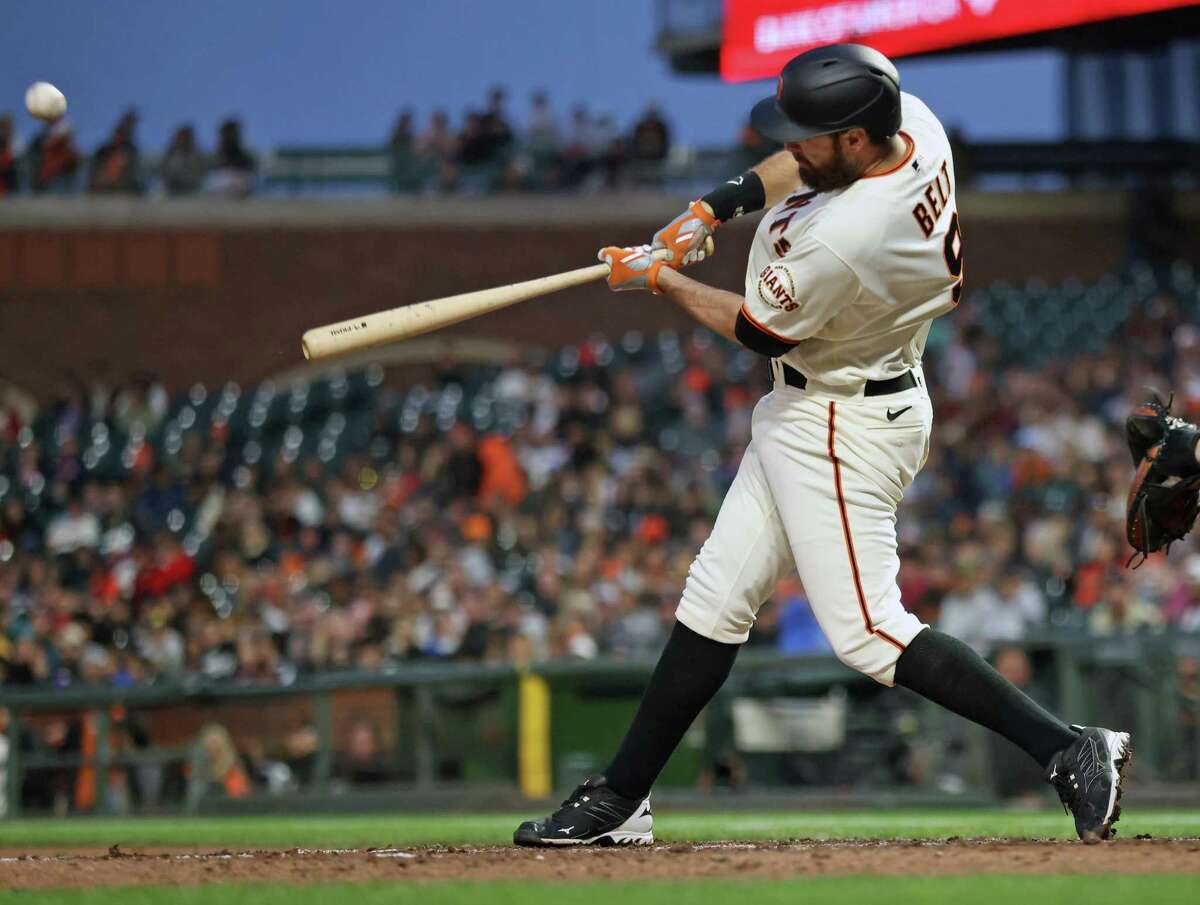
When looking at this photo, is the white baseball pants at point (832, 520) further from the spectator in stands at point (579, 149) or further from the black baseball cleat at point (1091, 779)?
the spectator in stands at point (579, 149)

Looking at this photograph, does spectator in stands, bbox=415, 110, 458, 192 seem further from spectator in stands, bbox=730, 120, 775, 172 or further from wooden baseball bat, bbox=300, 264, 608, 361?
wooden baseball bat, bbox=300, 264, 608, 361

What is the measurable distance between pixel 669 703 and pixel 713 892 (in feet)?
3.25

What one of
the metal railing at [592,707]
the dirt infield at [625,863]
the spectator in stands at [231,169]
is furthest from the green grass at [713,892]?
the spectator in stands at [231,169]

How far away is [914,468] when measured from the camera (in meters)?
4.03

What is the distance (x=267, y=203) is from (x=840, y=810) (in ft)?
38.5

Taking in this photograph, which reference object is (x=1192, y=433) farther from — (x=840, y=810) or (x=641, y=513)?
(x=641, y=513)

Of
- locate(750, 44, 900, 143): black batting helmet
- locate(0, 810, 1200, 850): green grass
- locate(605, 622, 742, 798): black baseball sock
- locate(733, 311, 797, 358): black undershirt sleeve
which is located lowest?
locate(0, 810, 1200, 850): green grass

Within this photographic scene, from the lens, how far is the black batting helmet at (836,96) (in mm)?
3730

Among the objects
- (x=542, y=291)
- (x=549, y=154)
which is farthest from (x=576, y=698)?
(x=549, y=154)

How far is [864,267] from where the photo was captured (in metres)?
3.71

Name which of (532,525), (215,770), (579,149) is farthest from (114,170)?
(215,770)

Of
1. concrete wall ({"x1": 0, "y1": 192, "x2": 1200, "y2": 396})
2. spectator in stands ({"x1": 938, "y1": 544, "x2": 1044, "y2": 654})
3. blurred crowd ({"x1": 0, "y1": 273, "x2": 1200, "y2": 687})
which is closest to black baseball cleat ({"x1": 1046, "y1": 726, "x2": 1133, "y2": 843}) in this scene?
blurred crowd ({"x1": 0, "y1": 273, "x2": 1200, "y2": 687})

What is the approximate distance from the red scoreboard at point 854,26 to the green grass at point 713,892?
7949 millimetres

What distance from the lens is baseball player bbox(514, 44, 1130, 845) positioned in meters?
3.74
